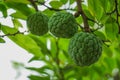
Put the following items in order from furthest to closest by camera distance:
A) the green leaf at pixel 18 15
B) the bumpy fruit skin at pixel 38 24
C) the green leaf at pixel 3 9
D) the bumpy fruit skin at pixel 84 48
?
1. the green leaf at pixel 18 15
2. the green leaf at pixel 3 9
3. the bumpy fruit skin at pixel 38 24
4. the bumpy fruit skin at pixel 84 48

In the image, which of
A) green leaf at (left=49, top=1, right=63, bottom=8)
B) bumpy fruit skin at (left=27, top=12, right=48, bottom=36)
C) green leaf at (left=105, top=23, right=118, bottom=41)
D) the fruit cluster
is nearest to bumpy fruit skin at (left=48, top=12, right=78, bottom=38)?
the fruit cluster

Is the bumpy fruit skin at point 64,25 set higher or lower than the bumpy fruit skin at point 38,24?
lower

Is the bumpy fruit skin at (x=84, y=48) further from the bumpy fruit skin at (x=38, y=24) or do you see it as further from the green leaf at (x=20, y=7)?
the green leaf at (x=20, y=7)

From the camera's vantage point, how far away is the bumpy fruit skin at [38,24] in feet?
6.43

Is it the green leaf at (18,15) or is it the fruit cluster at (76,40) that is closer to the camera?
the fruit cluster at (76,40)

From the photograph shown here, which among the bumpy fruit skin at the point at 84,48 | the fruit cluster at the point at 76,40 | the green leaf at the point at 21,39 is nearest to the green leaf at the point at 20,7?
the green leaf at the point at 21,39

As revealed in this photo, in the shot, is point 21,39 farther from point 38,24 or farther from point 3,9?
point 38,24

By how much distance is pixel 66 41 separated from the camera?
2688 mm

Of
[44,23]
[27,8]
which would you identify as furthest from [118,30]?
[27,8]

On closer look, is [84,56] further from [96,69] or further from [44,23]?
[96,69]

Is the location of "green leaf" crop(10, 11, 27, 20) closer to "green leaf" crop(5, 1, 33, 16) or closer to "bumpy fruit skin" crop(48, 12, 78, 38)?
"green leaf" crop(5, 1, 33, 16)

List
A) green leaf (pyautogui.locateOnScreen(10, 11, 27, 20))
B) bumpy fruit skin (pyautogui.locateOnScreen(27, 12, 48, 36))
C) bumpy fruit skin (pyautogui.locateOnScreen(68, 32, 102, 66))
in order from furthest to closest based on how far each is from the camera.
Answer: green leaf (pyautogui.locateOnScreen(10, 11, 27, 20)), bumpy fruit skin (pyautogui.locateOnScreen(27, 12, 48, 36)), bumpy fruit skin (pyautogui.locateOnScreen(68, 32, 102, 66))

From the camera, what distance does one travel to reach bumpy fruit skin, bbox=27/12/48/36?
196 centimetres

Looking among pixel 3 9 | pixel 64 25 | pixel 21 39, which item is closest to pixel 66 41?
pixel 21 39
